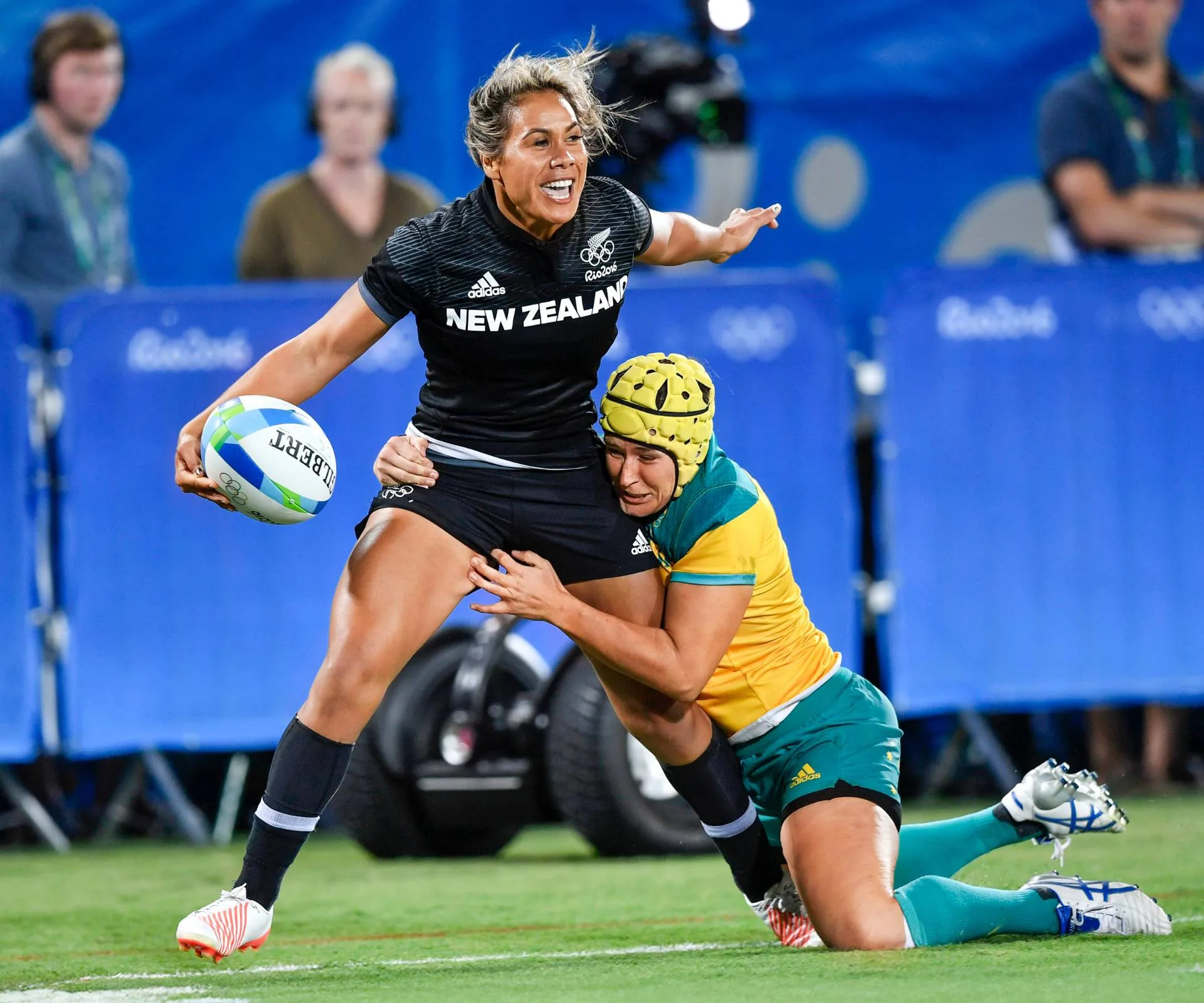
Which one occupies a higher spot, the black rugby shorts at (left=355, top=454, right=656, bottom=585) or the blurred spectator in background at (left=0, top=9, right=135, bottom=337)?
the blurred spectator in background at (left=0, top=9, right=135, bottom=337)

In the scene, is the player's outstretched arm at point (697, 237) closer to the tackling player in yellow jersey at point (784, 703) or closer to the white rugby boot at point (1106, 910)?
the tackling player in yellow jersey at point (784, 703)

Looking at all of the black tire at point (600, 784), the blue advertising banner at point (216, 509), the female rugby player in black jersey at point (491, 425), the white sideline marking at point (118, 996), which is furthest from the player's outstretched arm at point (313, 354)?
the blue advertising banner at point (216, 509)

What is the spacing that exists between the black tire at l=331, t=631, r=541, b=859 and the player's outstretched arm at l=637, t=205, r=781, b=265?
272cm

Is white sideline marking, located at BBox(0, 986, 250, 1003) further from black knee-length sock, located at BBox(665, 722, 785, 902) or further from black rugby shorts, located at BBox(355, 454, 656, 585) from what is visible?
black knee-length sock, located at BBox(665, 722, 785, 902)

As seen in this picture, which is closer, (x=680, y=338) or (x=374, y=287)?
(x=374, y=287)

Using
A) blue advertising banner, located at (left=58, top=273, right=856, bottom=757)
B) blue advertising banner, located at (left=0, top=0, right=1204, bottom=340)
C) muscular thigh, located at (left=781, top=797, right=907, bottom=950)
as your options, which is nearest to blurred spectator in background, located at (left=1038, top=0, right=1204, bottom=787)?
blue advertising banner, located at (left=0, top=0, right=1204, bottom=340)

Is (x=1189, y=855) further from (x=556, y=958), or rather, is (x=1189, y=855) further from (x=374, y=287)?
(x=374, y=287)

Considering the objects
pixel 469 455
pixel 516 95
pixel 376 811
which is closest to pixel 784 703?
pixel 469 455

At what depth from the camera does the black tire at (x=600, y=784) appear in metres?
7.06

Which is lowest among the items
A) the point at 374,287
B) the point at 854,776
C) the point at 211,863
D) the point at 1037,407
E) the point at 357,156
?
the point at 211,863

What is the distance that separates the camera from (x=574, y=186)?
4750 millimetres

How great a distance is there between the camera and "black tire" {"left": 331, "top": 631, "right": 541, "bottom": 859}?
7.44 m

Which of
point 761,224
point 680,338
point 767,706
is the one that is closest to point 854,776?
point 767,706

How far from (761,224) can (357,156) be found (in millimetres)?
4205
